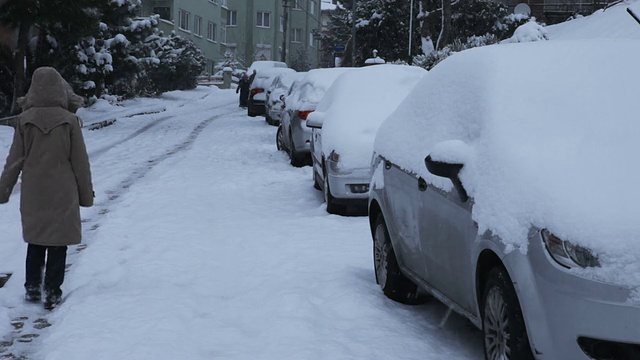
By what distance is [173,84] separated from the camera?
4584 centimetres

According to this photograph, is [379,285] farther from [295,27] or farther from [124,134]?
[295,27]

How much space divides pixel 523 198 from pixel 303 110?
34.8 feet

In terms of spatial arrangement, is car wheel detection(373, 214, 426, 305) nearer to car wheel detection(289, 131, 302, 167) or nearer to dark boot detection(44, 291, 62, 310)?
dark boot detection(44, 291, 62, 310)

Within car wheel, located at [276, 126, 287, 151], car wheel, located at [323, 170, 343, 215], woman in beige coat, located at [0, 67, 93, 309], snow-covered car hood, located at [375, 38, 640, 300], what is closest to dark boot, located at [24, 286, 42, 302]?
woman in beige coat, located at [0, 67, 93, 309]

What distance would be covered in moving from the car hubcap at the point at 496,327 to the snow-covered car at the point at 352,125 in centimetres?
560

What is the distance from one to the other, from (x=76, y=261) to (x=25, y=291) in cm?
114

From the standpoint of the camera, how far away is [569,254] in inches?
144

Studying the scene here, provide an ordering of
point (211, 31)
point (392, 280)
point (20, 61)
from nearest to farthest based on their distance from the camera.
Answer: point (392, 280) → point (20, 61) → point (211, 31)

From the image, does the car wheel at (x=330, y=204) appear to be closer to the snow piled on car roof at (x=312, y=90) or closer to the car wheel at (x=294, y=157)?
the snow piled on car roof at (x=312, y=90)

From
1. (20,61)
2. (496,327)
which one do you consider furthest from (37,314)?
(20,61)

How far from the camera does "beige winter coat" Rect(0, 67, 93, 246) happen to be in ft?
20.1

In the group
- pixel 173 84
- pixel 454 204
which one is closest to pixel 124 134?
pixel 454 204

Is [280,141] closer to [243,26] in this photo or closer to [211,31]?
[211,31]

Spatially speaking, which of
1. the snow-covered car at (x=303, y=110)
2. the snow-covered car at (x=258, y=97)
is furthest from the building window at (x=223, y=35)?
the snow-covered car at (x=303, y=110)
